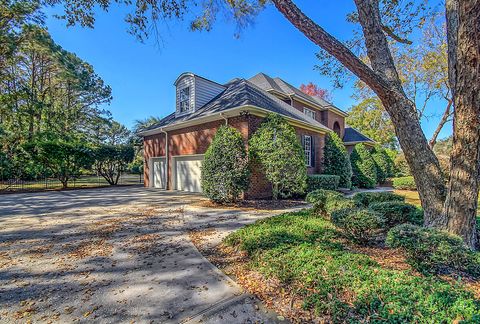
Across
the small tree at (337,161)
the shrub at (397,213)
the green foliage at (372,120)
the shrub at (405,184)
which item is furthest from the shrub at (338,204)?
the green foliage at (372,120)

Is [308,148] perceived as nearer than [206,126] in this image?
No

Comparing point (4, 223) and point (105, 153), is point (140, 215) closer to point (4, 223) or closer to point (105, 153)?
point (4, 223)

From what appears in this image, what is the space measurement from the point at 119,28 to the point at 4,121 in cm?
1829

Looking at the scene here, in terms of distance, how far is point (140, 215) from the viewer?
734cm

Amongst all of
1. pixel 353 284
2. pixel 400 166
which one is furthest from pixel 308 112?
pixel 353 284

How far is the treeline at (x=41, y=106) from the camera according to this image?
14.0 m

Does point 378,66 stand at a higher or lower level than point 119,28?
lower

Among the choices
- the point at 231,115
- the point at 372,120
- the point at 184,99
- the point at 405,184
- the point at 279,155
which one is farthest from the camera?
the point at 372,120

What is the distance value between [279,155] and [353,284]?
21.6 ft

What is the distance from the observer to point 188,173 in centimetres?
1321

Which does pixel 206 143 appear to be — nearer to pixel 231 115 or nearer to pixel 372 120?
pixel 231 115

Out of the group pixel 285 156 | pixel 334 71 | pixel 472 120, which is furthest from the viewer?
pixel 285 156

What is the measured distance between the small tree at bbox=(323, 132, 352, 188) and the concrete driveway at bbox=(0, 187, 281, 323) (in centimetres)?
953

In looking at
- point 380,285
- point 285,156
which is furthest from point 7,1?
point 380,285
